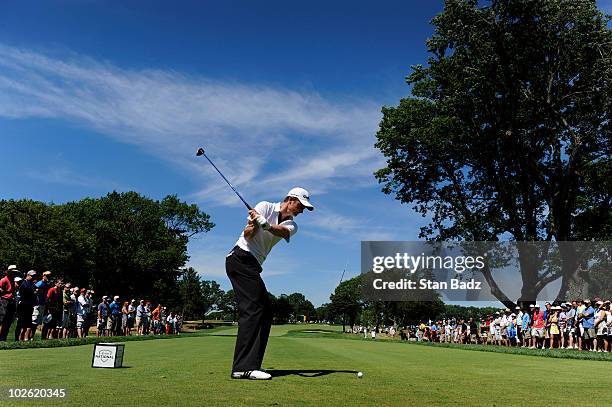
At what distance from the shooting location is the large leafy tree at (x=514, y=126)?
34656mm

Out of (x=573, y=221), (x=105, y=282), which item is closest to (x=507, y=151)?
(x=573, y=221)

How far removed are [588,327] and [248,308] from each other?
2248 cm

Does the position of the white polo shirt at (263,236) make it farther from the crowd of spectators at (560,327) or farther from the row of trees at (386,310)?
the row of trees at (386,310)

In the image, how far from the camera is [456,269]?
42.3 metres

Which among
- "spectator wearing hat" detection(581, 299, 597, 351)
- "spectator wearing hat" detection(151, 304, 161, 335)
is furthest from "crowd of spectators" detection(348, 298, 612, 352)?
"spectator wearing hat" detection(151, 304, 161, 335)

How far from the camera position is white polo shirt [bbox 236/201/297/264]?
23.3ft

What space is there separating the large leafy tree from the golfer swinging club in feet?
105

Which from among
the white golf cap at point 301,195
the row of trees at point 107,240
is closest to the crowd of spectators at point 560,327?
the white golf cap at point 301,195

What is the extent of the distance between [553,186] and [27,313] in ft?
109

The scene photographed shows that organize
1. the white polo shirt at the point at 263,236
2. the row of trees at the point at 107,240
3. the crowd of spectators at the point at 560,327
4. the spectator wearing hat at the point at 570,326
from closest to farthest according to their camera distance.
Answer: the white polo shirt at the point at 263,236 < the crowd of spectators at the point at 560,327 < the spectator wearing hat at the point at 570,326 < the row of trees at the point at 107,240

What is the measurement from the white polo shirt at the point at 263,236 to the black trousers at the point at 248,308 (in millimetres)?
86

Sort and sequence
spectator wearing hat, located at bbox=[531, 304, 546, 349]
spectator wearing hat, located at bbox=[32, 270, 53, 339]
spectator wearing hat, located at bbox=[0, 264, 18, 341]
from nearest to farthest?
spectator wearing hat, located at bbox=[0, 264, 18, 341] → spectator wearing hat, located at bbox=[32, 270, 53, 339] → spectator wearing hat, located at bbox=[531, 304, 546, 349]

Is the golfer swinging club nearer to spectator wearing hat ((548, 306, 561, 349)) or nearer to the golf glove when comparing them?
the golf glove

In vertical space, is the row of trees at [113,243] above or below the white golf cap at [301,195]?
above
